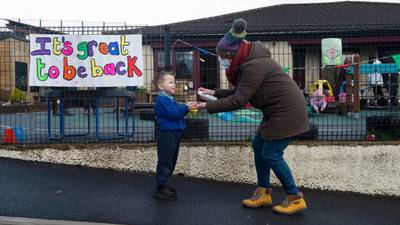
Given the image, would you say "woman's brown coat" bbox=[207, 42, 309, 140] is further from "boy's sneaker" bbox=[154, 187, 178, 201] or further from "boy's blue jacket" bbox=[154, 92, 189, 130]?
"boy's sneaker" bbox=[154, 187, 178, 201]

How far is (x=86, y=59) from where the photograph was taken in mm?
6602

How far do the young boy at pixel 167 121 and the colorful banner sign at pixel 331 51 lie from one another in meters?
4.16

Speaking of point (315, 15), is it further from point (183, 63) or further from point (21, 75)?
point (21, 75)

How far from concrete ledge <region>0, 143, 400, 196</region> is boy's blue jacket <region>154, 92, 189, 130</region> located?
4.96ft

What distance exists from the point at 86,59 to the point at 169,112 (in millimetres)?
2457

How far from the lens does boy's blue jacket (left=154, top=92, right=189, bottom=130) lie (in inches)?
187

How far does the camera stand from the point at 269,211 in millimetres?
4770

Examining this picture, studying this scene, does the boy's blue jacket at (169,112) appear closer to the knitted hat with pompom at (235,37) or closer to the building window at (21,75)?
the knitted hat with pompom at (235,37)

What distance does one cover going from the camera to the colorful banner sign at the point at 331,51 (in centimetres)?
820

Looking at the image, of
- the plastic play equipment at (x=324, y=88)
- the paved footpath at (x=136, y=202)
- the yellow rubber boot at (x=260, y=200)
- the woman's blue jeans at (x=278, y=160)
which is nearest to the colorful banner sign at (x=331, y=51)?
the plastic play equipment at (x=324, y=88)

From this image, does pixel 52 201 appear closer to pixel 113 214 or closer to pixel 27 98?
pixel 113 214

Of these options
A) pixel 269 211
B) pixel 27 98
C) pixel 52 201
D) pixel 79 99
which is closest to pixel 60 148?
pixel 79 99

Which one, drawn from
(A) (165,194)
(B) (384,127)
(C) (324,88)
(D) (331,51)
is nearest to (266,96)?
(A) (165,194)

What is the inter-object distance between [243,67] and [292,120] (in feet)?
2.37
